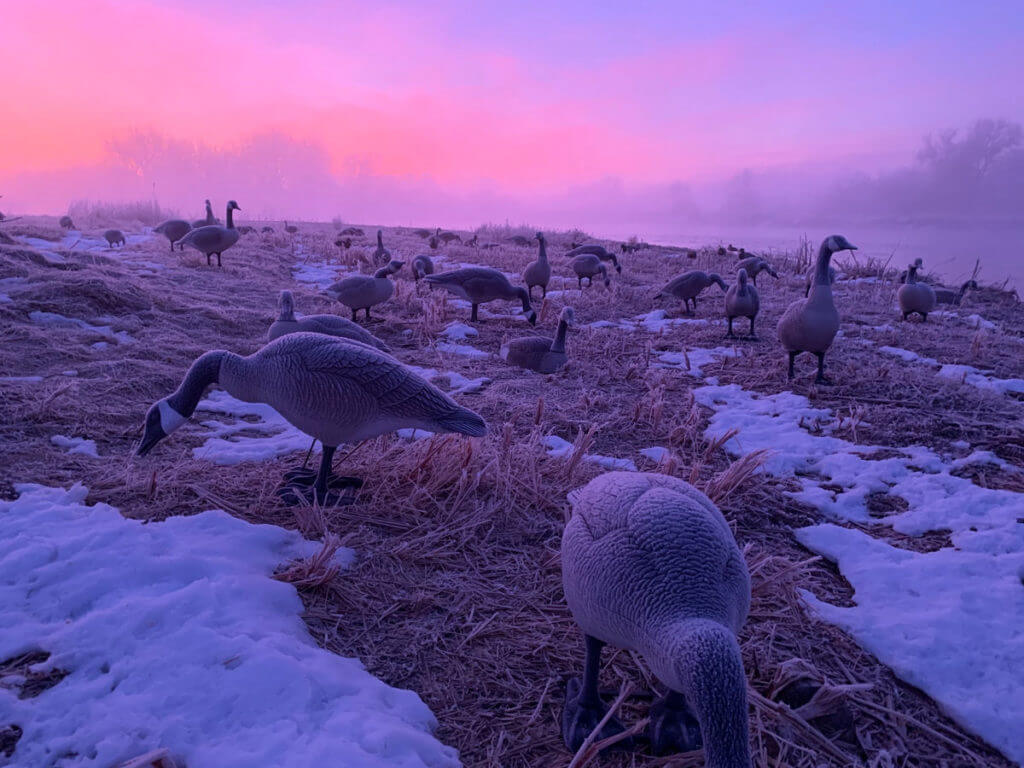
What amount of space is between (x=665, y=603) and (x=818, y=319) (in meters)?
5.66

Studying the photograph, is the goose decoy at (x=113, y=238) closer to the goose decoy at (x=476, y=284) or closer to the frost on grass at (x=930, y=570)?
the goose decoy at (x=476, y=284)

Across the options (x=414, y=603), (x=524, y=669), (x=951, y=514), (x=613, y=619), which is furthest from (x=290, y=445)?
(x=951, y=514)

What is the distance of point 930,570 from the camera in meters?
3.26

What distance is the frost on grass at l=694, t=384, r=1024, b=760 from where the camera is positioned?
98.3 inches

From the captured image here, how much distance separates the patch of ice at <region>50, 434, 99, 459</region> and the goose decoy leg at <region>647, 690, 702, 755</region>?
13.1 ft

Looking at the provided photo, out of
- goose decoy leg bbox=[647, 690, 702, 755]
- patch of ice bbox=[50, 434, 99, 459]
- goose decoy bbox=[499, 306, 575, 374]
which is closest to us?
goose decoy leg bbox=[647, 690, 702, 755]

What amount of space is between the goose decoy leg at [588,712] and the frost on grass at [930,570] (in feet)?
4.71

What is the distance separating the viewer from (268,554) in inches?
120

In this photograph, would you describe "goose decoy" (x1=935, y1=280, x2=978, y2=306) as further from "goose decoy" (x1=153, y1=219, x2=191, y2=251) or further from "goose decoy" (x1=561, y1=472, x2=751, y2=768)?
"goose decoy" (x1=153, y1=219, x2=191, y2=251)

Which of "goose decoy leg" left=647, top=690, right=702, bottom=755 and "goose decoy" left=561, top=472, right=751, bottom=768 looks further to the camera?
"goose decoy leg" left=647, top=690, right=702, bottom=755

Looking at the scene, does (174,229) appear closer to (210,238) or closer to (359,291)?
(210,238)

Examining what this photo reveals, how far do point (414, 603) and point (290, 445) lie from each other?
92.2 inches

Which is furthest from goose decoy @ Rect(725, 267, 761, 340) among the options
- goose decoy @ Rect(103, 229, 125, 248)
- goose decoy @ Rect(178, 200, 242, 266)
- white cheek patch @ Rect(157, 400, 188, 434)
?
goose decoy @ Rect(103, 229, 125, 248)

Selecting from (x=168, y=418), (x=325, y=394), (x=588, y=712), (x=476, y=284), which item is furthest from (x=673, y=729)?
(x=476, y=284)
